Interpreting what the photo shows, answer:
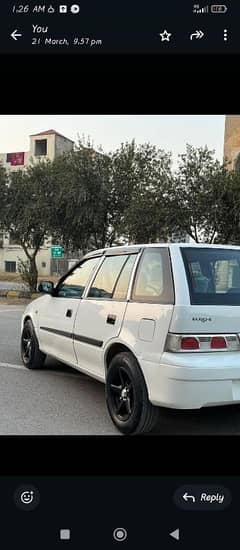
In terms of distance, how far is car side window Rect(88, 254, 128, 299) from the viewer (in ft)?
11.6

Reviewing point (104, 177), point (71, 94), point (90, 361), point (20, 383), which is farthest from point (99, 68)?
point (104, 177)

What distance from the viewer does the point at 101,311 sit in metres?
3.42

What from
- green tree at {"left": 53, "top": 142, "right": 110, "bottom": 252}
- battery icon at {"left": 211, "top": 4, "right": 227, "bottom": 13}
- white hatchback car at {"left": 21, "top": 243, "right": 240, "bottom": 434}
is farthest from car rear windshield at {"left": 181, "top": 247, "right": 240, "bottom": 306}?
green tree at {"left": 53, "top": 142, "right": 110, "bottom": 252}

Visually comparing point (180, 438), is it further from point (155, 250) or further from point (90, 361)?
point (90, 361)

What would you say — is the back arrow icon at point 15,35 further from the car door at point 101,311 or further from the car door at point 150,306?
the car door at point 101,311

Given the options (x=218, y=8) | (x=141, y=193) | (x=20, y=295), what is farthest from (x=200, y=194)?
(x=218, y=8)

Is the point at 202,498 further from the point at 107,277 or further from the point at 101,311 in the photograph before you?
the point at 107,277

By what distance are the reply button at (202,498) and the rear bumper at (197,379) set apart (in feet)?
4.54

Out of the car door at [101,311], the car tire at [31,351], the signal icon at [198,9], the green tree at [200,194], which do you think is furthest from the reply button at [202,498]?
the green tree at [200,194]

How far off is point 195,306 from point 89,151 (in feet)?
39.6

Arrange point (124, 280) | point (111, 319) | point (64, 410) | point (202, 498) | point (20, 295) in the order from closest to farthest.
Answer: point (202, 498)
point (111, 319)
point (124, 280)
point (64, 410)
point (20, 295)

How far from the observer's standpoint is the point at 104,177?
44.5 feet

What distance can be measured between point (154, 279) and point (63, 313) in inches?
54.3

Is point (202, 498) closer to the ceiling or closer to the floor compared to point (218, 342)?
closer to the floor
